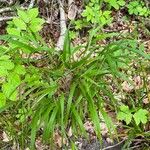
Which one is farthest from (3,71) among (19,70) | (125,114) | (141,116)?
(141,116)

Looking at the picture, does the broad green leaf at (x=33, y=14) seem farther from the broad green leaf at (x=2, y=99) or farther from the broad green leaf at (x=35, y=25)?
the broad green leaf at (x=2, y=99)

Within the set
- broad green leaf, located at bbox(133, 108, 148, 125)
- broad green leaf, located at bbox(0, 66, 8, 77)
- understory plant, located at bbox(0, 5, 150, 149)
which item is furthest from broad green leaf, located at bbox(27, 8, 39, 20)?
broad green leaf, located at bbox(133, 108, 148, 125)

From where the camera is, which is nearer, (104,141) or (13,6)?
(104,141)

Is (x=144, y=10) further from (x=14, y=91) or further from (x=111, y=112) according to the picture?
(x=14, y=91)

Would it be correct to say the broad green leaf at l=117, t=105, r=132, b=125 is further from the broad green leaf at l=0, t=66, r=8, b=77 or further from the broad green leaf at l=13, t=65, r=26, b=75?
the broad green leaf at l=0, t=66, r=8, b=77

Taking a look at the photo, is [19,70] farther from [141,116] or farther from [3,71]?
Result: [141,116]

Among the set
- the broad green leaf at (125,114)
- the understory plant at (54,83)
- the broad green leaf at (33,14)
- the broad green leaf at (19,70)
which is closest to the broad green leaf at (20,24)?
the understory plant at (54,83)

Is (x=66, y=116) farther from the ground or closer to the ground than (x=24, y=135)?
farther from the ground

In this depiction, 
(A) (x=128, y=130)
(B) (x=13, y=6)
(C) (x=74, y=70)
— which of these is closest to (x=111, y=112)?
(A) (x=128, y=130)
